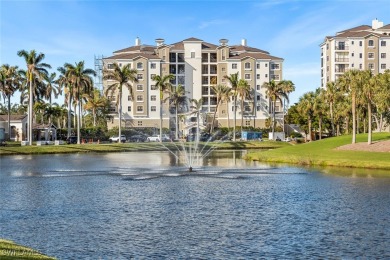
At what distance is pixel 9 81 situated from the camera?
126 meters

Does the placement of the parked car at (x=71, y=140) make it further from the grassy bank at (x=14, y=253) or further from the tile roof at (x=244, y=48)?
the grassy bank at (x=14, y=253)

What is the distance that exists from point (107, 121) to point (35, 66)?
58425 millimetres

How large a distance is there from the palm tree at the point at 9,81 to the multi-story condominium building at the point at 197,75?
3318 centimetres

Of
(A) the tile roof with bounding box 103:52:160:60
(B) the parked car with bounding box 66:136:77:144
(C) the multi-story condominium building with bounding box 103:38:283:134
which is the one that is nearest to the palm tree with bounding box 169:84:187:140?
(C) the multi-story condominium building with bounding box 103:38:283:134

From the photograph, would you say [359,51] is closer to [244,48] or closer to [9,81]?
[244,48]

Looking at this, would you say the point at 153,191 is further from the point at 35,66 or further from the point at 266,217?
the point at 35,66

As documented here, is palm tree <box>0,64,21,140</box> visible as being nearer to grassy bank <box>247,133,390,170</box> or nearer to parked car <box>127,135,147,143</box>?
parked car <box>127,135,147,143</box>

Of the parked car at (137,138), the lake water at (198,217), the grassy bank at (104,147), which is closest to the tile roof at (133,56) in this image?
the parked car at (137,138)

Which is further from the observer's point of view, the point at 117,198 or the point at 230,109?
the point at 230,109

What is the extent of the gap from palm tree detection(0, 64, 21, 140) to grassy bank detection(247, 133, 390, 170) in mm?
70852

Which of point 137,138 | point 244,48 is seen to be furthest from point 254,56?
point 137,138

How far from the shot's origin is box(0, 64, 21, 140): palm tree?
407 ft

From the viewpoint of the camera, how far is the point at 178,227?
25.7 meters

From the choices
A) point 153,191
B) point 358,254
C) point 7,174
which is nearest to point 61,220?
point 153,191
